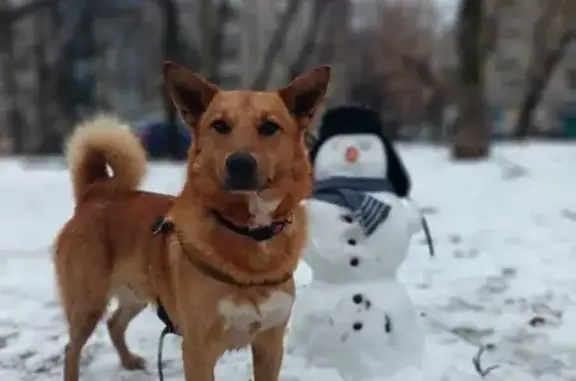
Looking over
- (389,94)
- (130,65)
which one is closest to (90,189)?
(389,94)

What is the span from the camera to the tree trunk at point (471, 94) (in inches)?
428

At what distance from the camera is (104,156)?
394cm

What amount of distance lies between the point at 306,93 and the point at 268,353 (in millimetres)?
1002

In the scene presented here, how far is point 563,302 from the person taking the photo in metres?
5.34

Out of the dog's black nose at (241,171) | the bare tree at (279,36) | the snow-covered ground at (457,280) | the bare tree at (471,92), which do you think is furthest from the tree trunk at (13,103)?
the dog's black nose at (241,171)

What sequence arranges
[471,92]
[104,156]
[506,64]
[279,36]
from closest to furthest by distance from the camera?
[104,156]
[471,92]
[279,36]
[506,64]

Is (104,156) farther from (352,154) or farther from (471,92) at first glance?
(471,92)

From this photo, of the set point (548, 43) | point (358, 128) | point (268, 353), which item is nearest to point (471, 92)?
point (358, 128)

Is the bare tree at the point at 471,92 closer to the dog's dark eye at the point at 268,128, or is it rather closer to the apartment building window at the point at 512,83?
the dog's dark eye at the point at 268,128

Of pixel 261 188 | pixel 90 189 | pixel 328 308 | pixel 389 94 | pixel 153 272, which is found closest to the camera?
pixel 261 188

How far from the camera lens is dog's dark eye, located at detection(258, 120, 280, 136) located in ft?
9.71

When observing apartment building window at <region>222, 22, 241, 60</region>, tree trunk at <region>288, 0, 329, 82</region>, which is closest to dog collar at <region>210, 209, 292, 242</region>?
tree trunk at <region>288, 0, 329, 82</region>

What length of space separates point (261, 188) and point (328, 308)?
1421 mm

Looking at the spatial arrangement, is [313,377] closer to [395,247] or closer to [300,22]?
[395,247]
